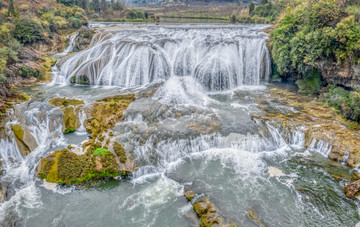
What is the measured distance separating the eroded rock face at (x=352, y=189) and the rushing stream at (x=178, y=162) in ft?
0.85

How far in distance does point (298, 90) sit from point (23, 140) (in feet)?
72.5

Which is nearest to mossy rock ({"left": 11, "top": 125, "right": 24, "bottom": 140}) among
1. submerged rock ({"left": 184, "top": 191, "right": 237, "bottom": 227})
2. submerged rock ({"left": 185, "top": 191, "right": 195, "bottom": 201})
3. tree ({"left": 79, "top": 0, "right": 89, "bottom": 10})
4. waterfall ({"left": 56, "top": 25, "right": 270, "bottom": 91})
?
waterfall ({"left": 56, "top": 25, "right": 270, "bottom": 91})

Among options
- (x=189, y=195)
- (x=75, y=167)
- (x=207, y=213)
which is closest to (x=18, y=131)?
(x=75, y=167)

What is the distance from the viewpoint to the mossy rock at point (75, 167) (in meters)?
11.6

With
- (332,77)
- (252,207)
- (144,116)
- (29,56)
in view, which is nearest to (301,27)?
(332,77)

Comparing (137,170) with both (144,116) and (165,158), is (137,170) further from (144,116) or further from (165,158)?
(144,116)

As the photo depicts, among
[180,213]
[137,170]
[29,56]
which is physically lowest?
[180,213]

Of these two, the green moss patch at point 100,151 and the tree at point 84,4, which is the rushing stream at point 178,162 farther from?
the tree at point 84,4

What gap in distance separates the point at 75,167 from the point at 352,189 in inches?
538

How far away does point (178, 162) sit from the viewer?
1309 centimetres

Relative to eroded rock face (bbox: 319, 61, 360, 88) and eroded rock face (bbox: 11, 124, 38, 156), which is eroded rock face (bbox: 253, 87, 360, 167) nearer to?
eroded rock face (bbox: 319, 61, 360, 88)

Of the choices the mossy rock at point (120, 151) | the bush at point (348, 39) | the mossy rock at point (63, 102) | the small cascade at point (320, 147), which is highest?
the bush at point (348, 39)

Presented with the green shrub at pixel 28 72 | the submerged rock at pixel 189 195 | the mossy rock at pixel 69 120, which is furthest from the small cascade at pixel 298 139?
the green shrub at pixel 28 72

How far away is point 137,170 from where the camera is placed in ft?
40.1
